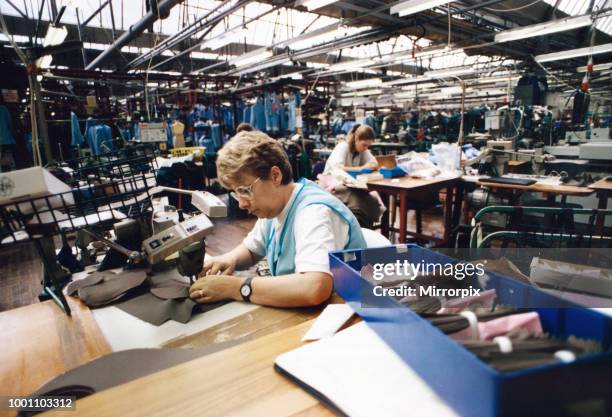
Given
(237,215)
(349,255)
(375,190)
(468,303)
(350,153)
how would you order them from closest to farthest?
(468,303)
(349,255)
(375,190)
(350,153)
(237,215)

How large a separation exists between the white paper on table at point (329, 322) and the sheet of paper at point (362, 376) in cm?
4

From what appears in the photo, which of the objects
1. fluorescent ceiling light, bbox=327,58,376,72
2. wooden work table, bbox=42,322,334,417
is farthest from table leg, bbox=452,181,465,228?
fluorescent ceiling light, bbox=327,58,376,72

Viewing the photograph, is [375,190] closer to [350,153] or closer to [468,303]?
[350,153]

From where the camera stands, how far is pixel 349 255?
3.01 ft

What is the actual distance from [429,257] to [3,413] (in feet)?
3.10

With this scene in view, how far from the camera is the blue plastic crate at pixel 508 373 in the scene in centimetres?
41

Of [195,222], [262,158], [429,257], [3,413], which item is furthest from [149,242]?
[429,257]

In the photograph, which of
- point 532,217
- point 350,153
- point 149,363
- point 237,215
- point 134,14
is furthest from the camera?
point 134,14

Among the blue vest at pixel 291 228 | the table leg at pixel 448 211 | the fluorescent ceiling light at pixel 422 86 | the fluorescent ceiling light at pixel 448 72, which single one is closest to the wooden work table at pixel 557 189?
the table leg at pixel 448 211

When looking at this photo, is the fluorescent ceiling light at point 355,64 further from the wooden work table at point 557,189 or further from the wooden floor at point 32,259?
the wooden work table at point 557,189

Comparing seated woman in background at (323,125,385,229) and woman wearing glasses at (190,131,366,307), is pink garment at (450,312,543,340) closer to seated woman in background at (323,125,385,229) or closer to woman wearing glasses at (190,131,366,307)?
woman wearing glasses at (190,131,366,307)

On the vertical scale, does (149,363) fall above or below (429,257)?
below

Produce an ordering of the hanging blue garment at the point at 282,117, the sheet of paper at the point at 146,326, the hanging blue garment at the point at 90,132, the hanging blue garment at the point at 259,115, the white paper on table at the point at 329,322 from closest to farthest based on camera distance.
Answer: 1. the white paper on table at the point at 329,322
2. the sheet of paper at the point at 146,326
3. the hanging blue garment at the point at 90,132
4. the hanging blue garment at the point at 282,117
5. the hanging blue garment at the point at 259,115

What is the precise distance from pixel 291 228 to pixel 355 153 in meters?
3.67
